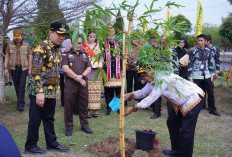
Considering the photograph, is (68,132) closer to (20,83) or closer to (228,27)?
(20,83)

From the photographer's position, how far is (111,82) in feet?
22.3

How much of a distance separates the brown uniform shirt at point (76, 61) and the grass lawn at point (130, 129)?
4.32ft

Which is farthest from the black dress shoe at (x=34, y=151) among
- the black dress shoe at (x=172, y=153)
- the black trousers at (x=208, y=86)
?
the black trousers at (x=208, y=86)

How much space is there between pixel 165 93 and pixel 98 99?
10.3 ft

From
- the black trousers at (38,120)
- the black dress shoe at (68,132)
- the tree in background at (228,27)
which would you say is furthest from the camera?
the tree in background at (228,27)

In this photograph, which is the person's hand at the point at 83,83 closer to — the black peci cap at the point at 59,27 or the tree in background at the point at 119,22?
the black peci cap at the point at 59,27

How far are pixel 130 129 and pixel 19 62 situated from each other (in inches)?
143

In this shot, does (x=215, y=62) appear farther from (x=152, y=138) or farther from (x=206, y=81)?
(x=152, y=138)

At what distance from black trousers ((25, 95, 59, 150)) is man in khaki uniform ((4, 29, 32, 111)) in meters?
3.04

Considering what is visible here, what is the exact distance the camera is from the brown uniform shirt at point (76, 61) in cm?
525

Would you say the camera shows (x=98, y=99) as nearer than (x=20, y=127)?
No

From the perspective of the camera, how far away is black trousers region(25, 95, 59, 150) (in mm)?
3949

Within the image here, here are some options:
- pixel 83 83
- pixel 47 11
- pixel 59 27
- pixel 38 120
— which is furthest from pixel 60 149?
pixel 47 11

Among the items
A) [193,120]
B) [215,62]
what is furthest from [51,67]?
[215,62]
